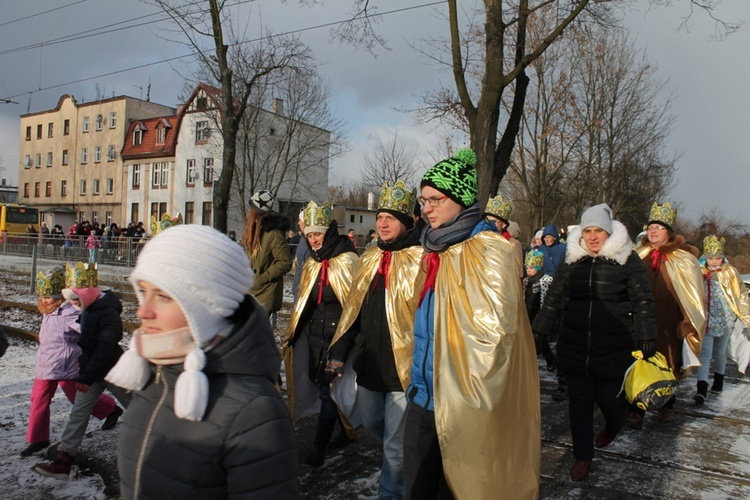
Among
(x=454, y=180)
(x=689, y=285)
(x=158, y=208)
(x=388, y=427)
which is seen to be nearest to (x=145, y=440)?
(x=454, y=180)

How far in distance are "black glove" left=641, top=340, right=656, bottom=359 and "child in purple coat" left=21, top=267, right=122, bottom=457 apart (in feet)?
14.9

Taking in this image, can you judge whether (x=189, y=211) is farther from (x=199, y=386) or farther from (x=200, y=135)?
(x=199, y=386)

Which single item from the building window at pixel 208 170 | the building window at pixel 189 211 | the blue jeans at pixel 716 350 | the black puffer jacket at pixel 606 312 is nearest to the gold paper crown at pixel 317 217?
the black puffer jacket at pixel 606 312

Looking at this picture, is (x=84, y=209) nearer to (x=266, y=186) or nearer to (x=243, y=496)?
(x=266, y=186)

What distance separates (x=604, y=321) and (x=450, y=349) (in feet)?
7.20

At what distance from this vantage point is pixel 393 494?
12.8 feet

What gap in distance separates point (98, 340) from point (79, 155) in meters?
54.1

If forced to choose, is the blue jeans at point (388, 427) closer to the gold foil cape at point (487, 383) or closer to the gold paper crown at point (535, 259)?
the gold foil cape at point (487, 383)

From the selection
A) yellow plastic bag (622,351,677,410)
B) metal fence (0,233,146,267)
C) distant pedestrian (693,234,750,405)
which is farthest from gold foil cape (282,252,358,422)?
metal fence (0,233,146,267)

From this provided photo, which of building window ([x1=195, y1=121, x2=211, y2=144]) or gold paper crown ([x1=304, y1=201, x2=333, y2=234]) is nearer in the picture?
gold paper crown ([x1=304, y1=201, x2=333, y2=234])

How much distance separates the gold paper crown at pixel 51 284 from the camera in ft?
16.7

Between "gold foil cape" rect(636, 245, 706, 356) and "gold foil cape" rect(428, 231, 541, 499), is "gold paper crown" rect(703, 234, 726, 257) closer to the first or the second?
"gold foil cape" rect(636, 245, 706, 356)

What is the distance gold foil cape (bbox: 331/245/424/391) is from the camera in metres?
3.99

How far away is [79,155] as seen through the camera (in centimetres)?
5253
